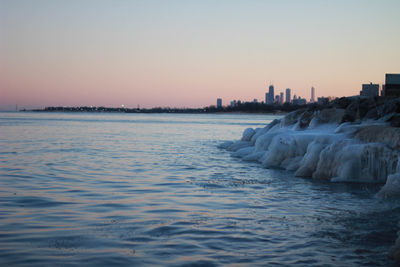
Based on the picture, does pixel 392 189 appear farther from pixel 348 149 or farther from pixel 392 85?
pixel 392 85

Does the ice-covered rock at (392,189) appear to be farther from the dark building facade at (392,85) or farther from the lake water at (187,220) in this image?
the dark building facade at (392,85)

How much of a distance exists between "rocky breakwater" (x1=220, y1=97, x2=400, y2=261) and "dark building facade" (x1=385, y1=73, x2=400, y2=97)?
15409 millimetres

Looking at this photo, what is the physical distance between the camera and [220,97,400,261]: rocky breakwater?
15812mm

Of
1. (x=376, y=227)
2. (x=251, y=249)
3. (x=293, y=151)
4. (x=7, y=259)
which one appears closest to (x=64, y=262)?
(x=7, y=259)

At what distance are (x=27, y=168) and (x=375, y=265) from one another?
16167mm

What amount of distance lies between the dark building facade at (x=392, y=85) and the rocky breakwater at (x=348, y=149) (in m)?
15.4

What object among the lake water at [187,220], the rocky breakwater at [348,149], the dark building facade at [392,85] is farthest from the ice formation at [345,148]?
the dark building facade at [392,85]

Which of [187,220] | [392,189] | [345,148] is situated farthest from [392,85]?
[187,220]

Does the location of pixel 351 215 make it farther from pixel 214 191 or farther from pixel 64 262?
pixel 64 262

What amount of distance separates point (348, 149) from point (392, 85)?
26504mm

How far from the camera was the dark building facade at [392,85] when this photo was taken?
38.8 metres

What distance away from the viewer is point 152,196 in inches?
511

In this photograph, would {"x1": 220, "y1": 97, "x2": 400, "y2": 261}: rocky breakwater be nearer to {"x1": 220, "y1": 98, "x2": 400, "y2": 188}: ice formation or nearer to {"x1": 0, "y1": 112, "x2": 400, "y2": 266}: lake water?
{"x1": 220, "y1": 98, "x2": 400, "y2": 188}: ice formation

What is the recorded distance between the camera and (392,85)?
39.1 metres
